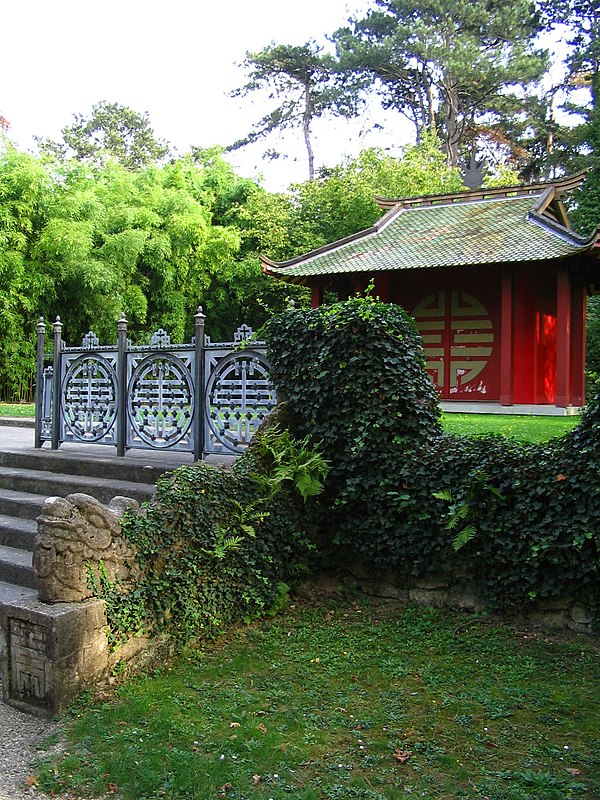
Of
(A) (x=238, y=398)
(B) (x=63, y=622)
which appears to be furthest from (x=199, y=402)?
(B) (x=63, y=622)

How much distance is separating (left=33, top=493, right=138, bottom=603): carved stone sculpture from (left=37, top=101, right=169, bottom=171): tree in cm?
4147

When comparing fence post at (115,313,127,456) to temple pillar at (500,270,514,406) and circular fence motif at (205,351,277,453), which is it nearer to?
circular fence motif at (205,351,277,453)

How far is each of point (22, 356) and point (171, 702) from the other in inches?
616

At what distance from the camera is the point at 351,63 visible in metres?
30.9

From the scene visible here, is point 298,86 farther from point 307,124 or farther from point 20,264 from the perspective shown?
point 20,264

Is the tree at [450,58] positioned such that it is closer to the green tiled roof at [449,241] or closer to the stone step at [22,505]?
the green tiled roof at [449,241]

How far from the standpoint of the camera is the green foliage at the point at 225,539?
4703 mm

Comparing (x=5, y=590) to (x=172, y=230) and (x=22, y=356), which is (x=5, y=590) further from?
(x=172, y=230)

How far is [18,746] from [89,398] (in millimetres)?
4239

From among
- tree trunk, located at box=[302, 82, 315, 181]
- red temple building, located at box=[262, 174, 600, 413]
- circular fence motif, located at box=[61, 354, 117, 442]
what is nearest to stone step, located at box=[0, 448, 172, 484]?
circular fence motif, located at box=[61, 354, 117, 442]

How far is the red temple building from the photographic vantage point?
13883mm

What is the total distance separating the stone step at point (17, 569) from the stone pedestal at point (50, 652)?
0.90m

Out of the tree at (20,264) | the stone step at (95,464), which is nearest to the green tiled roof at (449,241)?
the tree at (20,264)

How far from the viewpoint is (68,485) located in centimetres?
644
